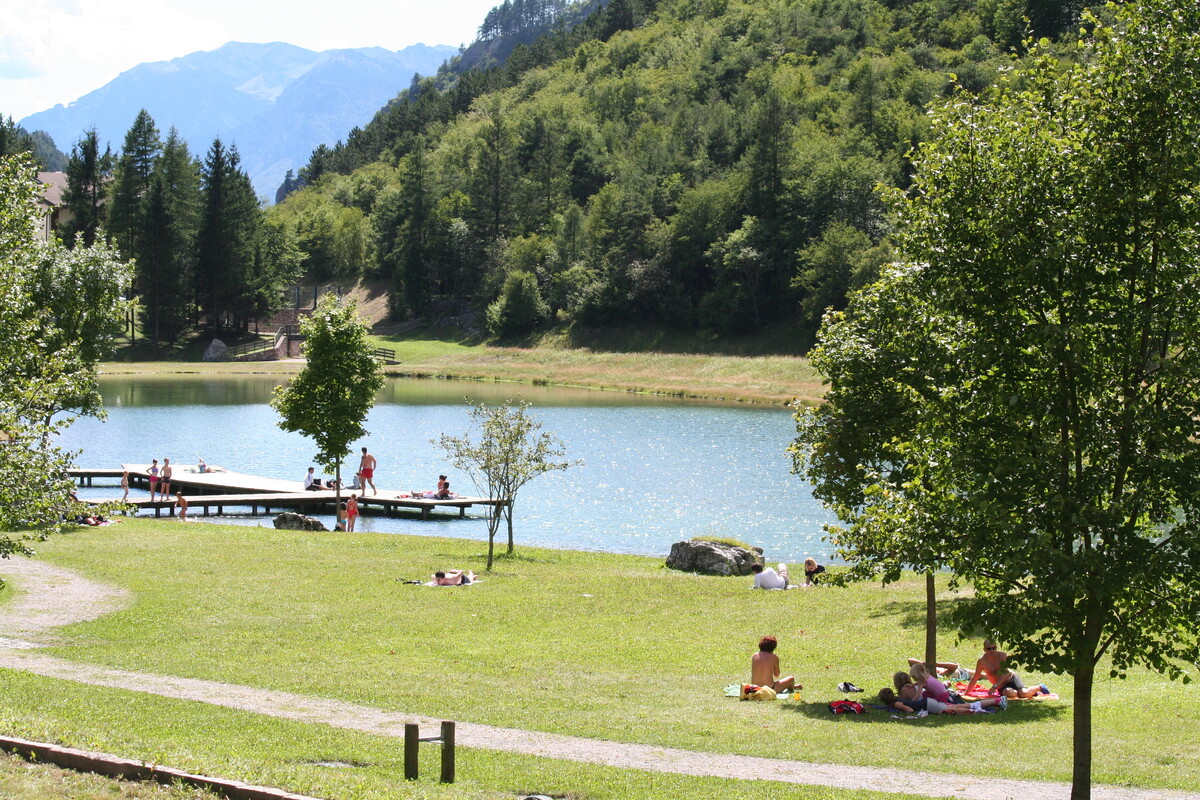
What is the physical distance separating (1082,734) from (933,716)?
18.3 feet

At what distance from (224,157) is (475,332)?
31.4 meters

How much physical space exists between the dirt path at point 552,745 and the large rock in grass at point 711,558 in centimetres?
1571

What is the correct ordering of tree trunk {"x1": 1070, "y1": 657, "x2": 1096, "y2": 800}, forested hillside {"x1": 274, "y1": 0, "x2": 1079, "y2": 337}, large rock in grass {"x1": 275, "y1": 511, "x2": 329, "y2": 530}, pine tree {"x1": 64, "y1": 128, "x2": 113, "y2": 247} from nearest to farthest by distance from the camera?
tree trunk {"x1": 1070, "y1": 657, "x2": 1096, "y2": 800}
large rock in grass {"x1": 275, "y1": 511, "x2": 329, "y2": 530}
forested hillside {"x1": 274, "y1": 0, "x2": 1079, "y2": 337}
pine tree {"x1": 64, "y1": 128, "x2": 113, "y2": 247}

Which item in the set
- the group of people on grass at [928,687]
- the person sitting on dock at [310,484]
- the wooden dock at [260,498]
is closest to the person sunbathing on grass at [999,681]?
the group of people on grass at [928,687]

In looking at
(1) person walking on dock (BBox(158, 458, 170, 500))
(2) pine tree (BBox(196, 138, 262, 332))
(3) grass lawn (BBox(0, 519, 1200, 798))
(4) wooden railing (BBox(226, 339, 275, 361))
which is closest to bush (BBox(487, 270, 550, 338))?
(4) wooden railing (BBox(226, 339, 275, 361))

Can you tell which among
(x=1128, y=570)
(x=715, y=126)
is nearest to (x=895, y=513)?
(x=1128, y=570)

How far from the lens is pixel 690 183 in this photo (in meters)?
129

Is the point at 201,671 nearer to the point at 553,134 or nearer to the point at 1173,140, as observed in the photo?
the point at 1173,140

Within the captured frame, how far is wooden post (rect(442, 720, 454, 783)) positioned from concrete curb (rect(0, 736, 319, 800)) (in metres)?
1.69

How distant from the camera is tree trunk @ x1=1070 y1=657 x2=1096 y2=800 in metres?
10.2

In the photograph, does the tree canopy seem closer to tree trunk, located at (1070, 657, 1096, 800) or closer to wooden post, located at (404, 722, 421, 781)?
tree trunk, located at (1070, 657, 1096, 800)

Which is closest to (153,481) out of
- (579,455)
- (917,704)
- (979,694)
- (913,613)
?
(579,455)

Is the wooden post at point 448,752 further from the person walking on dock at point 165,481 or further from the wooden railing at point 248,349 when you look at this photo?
the wooden railing at point 248,349

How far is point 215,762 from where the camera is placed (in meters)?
11.1
